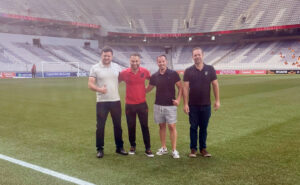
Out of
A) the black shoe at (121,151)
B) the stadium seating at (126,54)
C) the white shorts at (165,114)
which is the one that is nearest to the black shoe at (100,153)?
the black shoe at (121,151)

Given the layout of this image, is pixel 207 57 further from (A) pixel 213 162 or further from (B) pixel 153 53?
(A) pixel 213 162

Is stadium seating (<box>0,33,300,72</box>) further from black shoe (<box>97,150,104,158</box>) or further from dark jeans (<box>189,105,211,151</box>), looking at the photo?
dark jeans (<box>189,105,211,151</box>)

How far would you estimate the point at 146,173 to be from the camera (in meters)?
4.66

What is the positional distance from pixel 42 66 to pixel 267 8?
42.7m

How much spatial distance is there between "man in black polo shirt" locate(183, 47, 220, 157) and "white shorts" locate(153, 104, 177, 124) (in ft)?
0.85

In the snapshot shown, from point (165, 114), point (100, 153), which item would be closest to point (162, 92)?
point (165, 114)

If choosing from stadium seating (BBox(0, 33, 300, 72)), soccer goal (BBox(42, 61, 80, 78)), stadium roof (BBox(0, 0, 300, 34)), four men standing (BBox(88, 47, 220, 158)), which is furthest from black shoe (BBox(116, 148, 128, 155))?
stadium roof (BBox(0, 0, 300, 34))

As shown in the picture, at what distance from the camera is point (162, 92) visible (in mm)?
5570

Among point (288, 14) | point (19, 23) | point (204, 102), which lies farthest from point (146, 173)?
point (288, 14)

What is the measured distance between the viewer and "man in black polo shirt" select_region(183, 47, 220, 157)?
5.42 metres

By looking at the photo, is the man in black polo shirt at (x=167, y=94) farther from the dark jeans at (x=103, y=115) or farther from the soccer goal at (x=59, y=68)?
the soccer goal at (x=59, y=68)

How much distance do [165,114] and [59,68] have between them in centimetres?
4301

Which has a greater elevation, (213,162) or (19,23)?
(19,23)

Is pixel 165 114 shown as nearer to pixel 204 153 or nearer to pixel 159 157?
pixel 159 157
